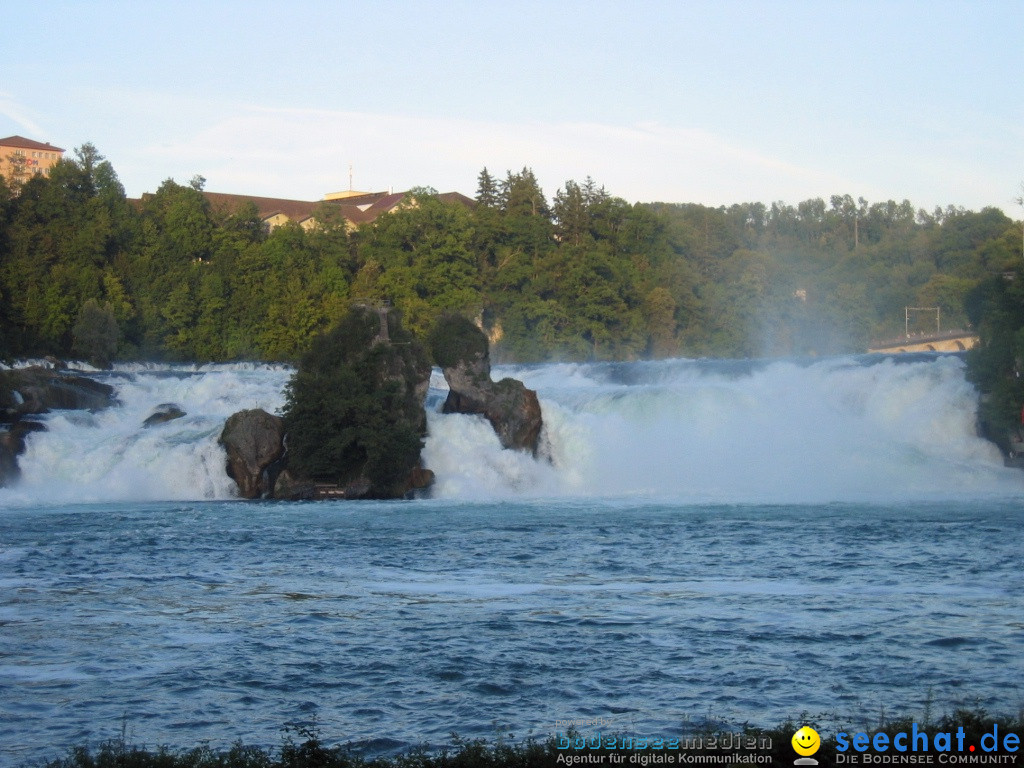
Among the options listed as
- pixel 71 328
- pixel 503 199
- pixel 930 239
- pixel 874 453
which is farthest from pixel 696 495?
pixel 930 239

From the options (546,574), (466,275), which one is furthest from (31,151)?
(546,574)

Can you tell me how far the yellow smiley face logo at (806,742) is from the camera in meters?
7.92

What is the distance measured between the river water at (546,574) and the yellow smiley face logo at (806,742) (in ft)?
8.50

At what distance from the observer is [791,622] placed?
15141 mm

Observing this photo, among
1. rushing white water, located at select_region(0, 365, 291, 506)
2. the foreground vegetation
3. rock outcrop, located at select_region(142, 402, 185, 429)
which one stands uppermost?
rock outcrop, located at select_region(142, 402, 185, 429)

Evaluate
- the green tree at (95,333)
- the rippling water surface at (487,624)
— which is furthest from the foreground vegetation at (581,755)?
the green tree at (95,333)

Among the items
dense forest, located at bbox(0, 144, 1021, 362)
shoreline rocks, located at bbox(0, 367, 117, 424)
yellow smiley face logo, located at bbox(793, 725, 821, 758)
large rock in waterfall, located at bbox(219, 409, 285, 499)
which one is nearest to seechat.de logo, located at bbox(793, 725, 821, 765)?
yellow smiley face logo, located at bbox(793, 725, 821, 758)

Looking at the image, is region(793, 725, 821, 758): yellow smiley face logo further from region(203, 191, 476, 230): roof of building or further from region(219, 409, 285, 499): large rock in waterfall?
region(203, 191, 476, 230): roof of building

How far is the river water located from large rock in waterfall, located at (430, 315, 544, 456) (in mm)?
851

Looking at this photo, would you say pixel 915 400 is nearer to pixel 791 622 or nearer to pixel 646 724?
pixel 791 622

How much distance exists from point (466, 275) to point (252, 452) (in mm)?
43355

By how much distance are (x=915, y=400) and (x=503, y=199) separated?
50.7 metres

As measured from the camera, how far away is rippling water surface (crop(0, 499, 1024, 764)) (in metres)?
11.5

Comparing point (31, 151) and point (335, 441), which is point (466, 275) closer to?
point (335, 441)
